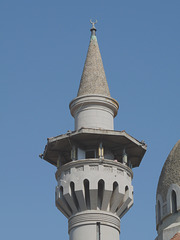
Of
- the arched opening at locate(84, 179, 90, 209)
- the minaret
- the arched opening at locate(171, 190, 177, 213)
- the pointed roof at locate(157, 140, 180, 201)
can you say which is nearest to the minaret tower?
the arched opening at locate(84, 179, 90, 209)

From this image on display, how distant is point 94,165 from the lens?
35.0 m

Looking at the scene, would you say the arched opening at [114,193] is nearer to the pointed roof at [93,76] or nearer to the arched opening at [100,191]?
the arched opening at [100,191]

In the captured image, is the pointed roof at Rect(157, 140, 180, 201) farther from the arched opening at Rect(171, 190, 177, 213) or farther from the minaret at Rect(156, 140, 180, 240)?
the arched opening at Rect(171, 190, 177, 213)

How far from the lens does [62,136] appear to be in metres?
35.7

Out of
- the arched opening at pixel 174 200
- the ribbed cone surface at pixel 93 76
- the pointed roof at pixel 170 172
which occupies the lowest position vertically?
the arched opening at pixel 174 200

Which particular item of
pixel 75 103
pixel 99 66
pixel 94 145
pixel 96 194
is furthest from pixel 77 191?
pixel 99 66

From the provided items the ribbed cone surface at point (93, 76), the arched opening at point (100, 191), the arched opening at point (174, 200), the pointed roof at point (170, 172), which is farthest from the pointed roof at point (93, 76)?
the arched opening at point (174, 200)

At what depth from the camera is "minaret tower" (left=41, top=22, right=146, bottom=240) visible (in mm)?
34281

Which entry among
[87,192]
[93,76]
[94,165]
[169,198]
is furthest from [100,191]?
[93,76]

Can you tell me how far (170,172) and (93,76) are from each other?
35.3 ft

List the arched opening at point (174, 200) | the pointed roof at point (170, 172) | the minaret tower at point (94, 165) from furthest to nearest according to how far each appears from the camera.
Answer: the minaret tower at point (94, 165)
the pointed roof at point (170, 172)
the arched opening at point (174, 200)

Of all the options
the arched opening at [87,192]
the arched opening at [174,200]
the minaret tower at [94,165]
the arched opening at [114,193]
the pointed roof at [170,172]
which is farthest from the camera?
the arched opening at [114,193]

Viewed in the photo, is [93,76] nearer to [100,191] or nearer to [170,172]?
[100,191]

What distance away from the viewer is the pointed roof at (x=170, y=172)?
30031mm
